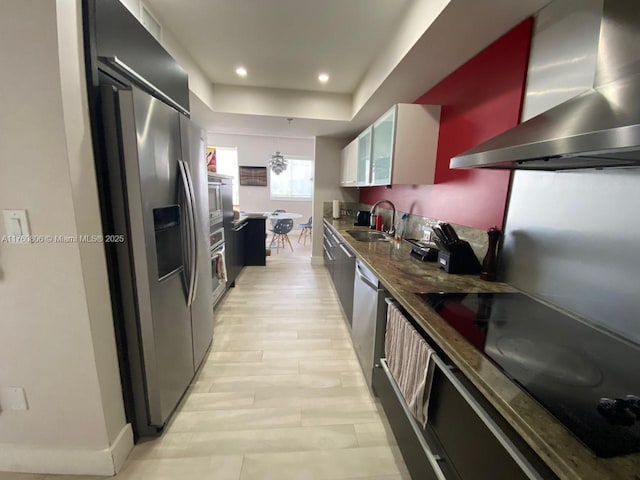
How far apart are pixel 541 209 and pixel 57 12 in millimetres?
2256

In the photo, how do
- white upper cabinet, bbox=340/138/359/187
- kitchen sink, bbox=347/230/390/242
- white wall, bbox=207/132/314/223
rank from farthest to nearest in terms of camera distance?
white wall, bbox=207/132/314/223 → white upper cabinet, bbox=340/138/359/187 → kitchen sink, bbox=347/230/390/242

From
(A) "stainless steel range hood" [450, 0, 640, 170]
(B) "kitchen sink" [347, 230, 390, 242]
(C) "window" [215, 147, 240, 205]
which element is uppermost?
(C) "window" [215, 147, 240, 205]

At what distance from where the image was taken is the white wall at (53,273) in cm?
100


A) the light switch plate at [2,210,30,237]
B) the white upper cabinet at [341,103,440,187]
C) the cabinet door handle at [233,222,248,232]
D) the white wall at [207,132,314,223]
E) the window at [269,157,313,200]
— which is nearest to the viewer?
the light switch plate at [2,210,30,237]

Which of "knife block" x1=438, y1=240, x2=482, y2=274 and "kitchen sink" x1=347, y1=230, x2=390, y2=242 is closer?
"knife block" x1=438, y1=240, x2=482, y2=274

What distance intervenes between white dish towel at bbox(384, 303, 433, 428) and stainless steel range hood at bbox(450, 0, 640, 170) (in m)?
0.81

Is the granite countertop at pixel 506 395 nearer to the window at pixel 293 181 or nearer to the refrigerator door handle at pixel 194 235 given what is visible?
the refrigerator door handle at pixel 194 235

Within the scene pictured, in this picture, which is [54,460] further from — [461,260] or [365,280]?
[461,260]

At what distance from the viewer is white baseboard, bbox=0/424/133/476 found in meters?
1.28

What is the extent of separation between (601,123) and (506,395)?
79cm

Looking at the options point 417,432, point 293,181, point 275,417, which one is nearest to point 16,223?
point 275,417

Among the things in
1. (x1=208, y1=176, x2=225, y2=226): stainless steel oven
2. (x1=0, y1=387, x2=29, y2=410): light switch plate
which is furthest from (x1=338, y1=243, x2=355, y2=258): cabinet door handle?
(x1=0, y1=387, x2=29, y2=410): light switch plate

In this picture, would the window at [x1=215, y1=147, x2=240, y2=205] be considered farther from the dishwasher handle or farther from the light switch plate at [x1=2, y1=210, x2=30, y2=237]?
the light switch plate at [x1=2, y1=210, x2=30, y2=237]

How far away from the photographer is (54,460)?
1284mm
